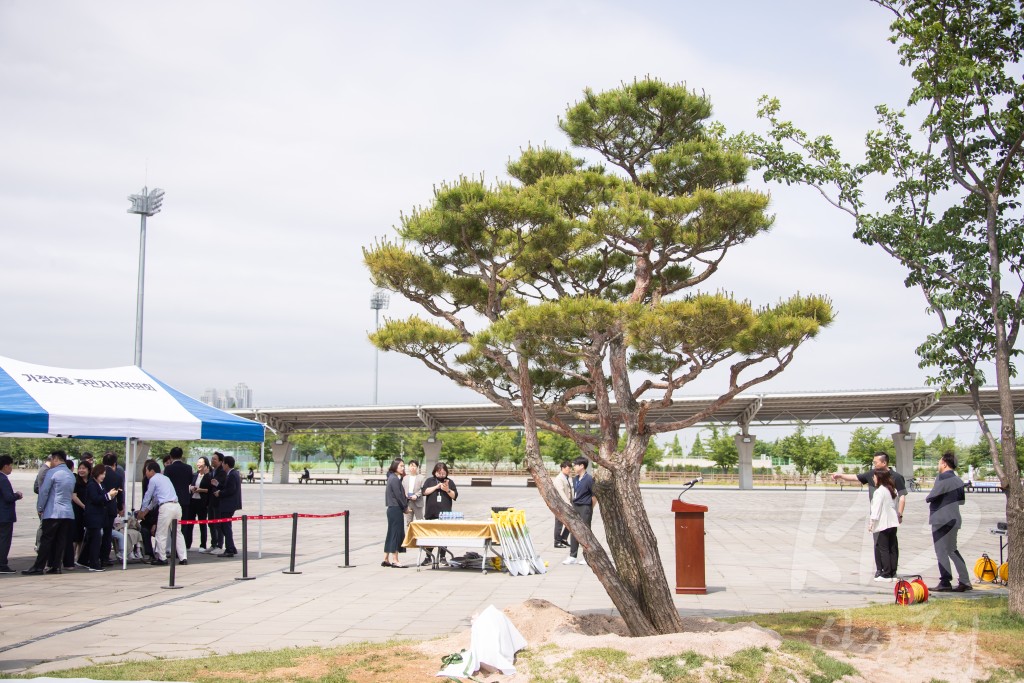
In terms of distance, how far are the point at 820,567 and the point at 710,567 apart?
1.71m

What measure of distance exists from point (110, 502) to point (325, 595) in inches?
197

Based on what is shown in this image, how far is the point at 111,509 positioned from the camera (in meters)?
13.6

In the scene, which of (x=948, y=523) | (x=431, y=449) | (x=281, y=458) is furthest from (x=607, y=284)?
(x=281, y=458)

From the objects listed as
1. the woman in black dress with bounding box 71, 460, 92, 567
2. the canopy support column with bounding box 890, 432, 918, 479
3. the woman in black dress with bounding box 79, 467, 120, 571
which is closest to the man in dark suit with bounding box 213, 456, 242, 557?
the woman in black dress with bounding box 79, 467, 120, 571

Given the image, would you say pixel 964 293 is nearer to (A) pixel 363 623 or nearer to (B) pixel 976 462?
(B) pixel 976 462

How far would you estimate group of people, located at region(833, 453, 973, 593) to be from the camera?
34.6ft

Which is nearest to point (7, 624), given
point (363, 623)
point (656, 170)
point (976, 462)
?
point (363, 623)

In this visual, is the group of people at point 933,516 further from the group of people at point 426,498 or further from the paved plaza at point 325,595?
the group of people at point 426,498

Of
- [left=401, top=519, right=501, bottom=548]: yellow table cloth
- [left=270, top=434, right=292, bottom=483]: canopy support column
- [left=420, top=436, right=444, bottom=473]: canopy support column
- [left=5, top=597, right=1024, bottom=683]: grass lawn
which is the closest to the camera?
[left=5, top=597, right=1024, bottom=683]: grass lawn

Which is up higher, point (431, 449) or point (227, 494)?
point (227, 494)

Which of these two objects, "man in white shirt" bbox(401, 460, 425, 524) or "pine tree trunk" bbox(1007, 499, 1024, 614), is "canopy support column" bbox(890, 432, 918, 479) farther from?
"pine tree trunk" bbox(1007, 499, 1024, 614)

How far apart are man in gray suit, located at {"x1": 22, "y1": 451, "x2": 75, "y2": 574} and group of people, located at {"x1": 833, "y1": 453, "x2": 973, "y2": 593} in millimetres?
10608

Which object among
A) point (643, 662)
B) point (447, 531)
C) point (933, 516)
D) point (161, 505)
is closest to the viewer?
point (643, 662)

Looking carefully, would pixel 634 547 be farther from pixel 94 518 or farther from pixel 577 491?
pixel 94 518
